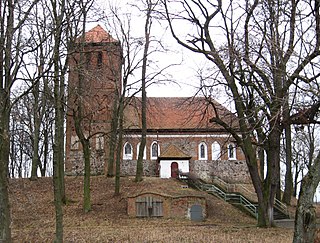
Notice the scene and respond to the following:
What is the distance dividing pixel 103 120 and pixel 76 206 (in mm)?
14539

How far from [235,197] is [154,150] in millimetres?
16444

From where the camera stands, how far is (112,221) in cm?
2127

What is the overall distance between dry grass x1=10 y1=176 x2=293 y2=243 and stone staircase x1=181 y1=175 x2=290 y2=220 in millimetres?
742

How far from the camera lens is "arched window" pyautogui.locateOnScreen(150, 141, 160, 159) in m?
42.6

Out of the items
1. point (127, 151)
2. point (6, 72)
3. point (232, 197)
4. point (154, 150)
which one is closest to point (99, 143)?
point (127, 151)

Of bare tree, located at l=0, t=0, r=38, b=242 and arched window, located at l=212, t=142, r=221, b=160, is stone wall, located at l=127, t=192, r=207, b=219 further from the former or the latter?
arched window, located at l=212, t=142, r=221, b=160

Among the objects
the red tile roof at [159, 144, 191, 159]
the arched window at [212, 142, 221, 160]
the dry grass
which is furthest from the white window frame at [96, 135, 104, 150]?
the arched window at [212, 142, 221, 160]

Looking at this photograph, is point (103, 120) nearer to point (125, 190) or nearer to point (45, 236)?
point (125, 190)

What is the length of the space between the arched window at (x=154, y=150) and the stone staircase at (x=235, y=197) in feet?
27.2

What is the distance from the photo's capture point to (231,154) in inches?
1671

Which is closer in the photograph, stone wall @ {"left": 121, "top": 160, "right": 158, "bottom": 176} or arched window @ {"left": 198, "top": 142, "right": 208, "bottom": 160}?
stone wall @ {"left": 121, "top": 160, "right": 158, "bottom": 176}

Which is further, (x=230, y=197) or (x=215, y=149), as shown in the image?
(x=215, y=149)

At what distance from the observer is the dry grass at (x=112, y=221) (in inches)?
578

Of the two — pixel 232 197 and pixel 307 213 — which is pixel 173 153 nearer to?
pixel 232 197
